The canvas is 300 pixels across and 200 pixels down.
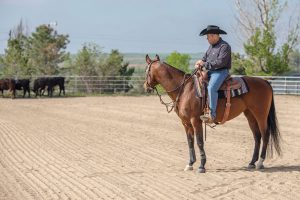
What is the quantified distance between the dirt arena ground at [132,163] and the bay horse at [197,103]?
1.63 feet

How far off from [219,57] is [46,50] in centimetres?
4461

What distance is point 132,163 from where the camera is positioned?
9406 mm

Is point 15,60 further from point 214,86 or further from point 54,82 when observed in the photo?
point 214,86

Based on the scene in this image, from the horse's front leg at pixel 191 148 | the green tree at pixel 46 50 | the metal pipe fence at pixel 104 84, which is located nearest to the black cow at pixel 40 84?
the metal pipe fence at pixel 104 84

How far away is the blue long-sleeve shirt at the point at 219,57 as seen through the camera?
843 centimetres

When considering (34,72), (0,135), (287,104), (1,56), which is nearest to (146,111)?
(287,104)

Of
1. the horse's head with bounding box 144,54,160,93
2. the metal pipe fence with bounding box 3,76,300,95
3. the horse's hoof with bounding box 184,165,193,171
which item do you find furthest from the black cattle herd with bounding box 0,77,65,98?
the horse's hoof with bounding box 184,165,193,171

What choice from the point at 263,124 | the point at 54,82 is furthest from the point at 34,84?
the point at 263,124

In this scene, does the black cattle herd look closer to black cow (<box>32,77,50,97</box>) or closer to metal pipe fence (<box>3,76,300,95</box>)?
black cow (<box>32,77,50,97</box>)

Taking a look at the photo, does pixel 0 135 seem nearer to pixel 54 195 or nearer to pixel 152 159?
pixel 152 159

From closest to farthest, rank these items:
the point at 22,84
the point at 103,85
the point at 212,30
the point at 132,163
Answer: the point at 212,30 → the point at 132,163 → the point at 22,84 → the point at 103,85

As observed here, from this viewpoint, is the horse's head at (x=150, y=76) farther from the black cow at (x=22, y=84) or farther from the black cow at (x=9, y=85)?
the black cow at (x=22, y=84)

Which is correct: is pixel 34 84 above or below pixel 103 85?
above

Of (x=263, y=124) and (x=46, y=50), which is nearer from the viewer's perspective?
(x=263, y=124)
